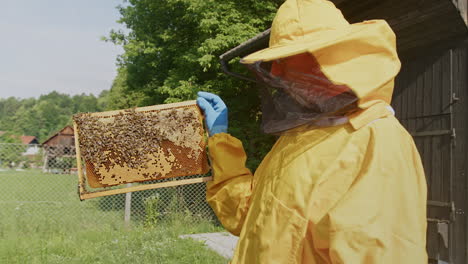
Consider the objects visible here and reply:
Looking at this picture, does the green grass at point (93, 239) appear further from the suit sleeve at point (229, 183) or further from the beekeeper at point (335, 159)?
the beekeeper at point (335, 159)

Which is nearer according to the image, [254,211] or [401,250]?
[401,250]

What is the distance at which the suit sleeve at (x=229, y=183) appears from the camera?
178cm

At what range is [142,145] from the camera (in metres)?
2.36

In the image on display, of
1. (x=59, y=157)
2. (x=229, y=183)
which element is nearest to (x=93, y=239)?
(x=59, y=157)

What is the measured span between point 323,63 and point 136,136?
1.42 m

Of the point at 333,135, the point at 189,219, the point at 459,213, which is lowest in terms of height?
the point at 189,219

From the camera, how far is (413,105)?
4148mm

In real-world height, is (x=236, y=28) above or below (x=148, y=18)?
below

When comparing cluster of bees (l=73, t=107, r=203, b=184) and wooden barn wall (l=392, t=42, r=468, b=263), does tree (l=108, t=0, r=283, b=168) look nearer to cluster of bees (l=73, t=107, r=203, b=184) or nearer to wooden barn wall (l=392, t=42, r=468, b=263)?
wooden barn wall (l=392, t=42, r=468, b=263)

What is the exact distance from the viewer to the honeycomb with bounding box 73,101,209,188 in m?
2.31

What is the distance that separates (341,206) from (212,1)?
875 cm

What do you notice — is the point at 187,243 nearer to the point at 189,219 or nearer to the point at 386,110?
the point at 189,219

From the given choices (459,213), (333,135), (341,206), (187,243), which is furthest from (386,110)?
(187,243)

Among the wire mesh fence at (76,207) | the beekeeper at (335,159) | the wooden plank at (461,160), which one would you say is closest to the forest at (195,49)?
the wire mesh fence at (76,207)
